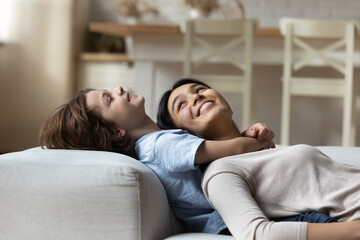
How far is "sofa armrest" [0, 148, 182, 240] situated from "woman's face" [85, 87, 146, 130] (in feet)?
0.86

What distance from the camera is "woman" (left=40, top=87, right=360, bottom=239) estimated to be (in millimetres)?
1549

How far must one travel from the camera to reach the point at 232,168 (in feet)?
4.80

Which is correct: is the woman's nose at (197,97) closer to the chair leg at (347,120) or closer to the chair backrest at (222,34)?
the chair backrest at (222,34)

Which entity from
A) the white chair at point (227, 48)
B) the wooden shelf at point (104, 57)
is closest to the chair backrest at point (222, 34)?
the white chair at point (227, 48)

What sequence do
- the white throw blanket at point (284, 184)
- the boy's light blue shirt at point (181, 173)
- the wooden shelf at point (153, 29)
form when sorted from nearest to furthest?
the white throw blanket at point (284, 184)
the boy's light blue shirt at point (181, 173)
the wooden shelf at point (153, 29)

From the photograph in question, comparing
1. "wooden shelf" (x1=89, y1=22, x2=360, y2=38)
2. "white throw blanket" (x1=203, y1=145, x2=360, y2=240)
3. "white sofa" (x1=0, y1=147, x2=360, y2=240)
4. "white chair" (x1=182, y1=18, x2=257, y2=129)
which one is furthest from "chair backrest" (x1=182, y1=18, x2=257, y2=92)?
"white sofa" (x1=0, y1=147, x2=360, y2=240)

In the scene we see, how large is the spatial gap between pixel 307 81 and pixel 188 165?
2.79m

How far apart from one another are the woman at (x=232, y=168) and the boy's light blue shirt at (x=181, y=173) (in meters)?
0.08

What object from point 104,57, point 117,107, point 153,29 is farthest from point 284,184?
point 104,57

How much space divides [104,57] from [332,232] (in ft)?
16.0

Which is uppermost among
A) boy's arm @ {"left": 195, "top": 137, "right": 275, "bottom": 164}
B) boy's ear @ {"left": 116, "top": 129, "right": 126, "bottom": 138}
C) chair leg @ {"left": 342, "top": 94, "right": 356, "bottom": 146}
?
boy's ear @ {"left": 116, "top": 129, "right": 126, "bottom": 138}

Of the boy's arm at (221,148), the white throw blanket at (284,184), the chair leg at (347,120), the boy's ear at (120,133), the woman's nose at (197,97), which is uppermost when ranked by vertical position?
the woman's nose at (197,97)

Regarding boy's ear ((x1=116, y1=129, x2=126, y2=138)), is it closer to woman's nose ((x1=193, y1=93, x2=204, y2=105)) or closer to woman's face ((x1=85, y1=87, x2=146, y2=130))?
woman's face ((x1=85, y1=87, x2=146, y2=130))

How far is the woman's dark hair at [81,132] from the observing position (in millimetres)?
1655
